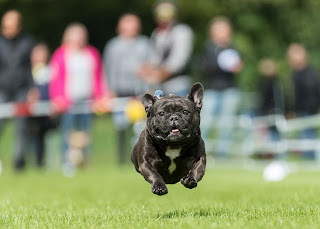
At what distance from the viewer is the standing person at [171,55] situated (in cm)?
1081

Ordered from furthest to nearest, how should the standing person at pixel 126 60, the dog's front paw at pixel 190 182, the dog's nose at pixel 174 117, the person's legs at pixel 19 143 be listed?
1. the standing person at pixel 126 60
2. the person's legs at pixel 19 143
3. the dog's nose at pixel 174 117
4. the dog's front paw at pixel 190 182

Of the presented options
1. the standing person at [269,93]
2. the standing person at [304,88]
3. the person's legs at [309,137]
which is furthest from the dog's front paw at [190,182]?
the standing person at [269,93]

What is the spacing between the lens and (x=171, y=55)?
10891mm

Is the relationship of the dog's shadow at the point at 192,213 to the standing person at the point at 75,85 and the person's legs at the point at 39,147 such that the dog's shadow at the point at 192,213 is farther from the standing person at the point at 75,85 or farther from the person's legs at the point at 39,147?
the person's legs at the point at 39,147

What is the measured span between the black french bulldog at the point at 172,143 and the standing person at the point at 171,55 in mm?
5575

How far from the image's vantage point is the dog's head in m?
4.84

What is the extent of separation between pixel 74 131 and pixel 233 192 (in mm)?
5054

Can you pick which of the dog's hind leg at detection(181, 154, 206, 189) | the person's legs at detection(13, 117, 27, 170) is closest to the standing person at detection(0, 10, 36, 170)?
the person's legs at detection(13, 117, 27, 170)

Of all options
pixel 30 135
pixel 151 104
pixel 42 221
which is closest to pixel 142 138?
pixel 151 104

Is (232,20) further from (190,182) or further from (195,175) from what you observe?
(190,182)

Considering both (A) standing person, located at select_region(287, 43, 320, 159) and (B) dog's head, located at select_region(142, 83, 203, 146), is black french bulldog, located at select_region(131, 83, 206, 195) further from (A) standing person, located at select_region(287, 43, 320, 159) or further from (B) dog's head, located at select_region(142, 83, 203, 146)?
(A) standing person, located at select_region(287, 43, 320, 159)

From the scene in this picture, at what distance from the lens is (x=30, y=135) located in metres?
13.3

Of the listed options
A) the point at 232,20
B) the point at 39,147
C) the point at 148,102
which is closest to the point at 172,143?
the point at 148,102

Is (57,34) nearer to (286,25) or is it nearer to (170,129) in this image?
(286,25)
